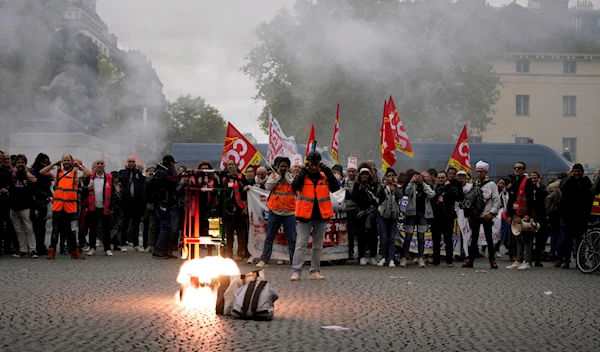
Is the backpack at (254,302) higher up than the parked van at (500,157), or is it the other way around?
the parked van at (500,157)

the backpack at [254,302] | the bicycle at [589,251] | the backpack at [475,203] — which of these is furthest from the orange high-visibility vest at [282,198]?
the backpack at [254,302]

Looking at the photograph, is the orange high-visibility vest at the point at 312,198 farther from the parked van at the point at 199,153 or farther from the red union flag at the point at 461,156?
the parked van at the point at 199,153

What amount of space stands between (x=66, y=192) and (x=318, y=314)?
892 cm

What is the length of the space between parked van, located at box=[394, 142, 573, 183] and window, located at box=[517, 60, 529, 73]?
119 feet

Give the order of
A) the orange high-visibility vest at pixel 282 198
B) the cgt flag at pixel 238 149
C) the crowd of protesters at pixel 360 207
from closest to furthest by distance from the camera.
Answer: the orange high-visibility vest at pixel 282 198 → the crowd of protesters at pixel 360 207 → the cgt flag at pixel 238 149

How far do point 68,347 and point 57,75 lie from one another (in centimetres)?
2379

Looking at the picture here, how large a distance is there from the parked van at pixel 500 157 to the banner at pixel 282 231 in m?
19.7

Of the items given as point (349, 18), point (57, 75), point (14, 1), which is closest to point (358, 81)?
point (349, 18)

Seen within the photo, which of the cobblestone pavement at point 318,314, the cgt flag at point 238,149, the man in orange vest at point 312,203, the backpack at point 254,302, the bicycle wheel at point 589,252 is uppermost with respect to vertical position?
the cgt flag at point 238,149

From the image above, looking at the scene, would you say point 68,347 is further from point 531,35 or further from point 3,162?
point 531,35

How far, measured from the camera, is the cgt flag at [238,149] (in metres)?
21.2

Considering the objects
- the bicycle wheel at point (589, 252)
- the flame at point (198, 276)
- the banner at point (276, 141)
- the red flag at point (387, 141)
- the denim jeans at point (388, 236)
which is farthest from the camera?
the banner at point (276, 141)

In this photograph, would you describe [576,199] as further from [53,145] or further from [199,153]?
[199,153]

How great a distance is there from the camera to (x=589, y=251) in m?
16.8
